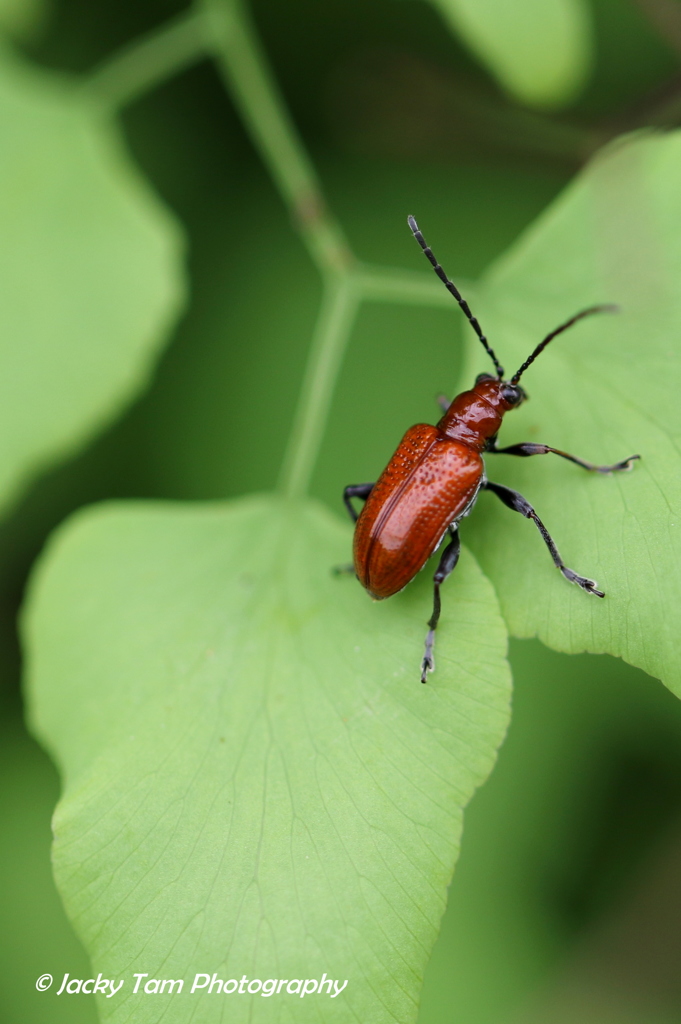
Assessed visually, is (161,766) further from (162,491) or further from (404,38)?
(404,38)

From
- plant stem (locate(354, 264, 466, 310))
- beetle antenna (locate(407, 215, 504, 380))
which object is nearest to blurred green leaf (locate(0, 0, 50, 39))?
plant stem (locate(354, 264, 466, 310))

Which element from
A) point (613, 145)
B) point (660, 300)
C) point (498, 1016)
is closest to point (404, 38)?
point (613, 145)

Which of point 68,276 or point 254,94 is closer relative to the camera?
point 68,276

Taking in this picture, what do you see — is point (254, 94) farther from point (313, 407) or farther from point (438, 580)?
point (438, 580)

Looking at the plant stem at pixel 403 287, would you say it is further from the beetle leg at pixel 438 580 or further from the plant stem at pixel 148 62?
the plant stem at pixel 148 62

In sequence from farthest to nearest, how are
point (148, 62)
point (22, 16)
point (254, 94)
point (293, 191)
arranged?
point (22, 16)
point (148, 62)
point (254, 94)
point (293, 191)

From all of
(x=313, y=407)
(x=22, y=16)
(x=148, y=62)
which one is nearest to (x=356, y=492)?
(x=313, y=407)

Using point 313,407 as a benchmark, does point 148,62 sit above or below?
above
